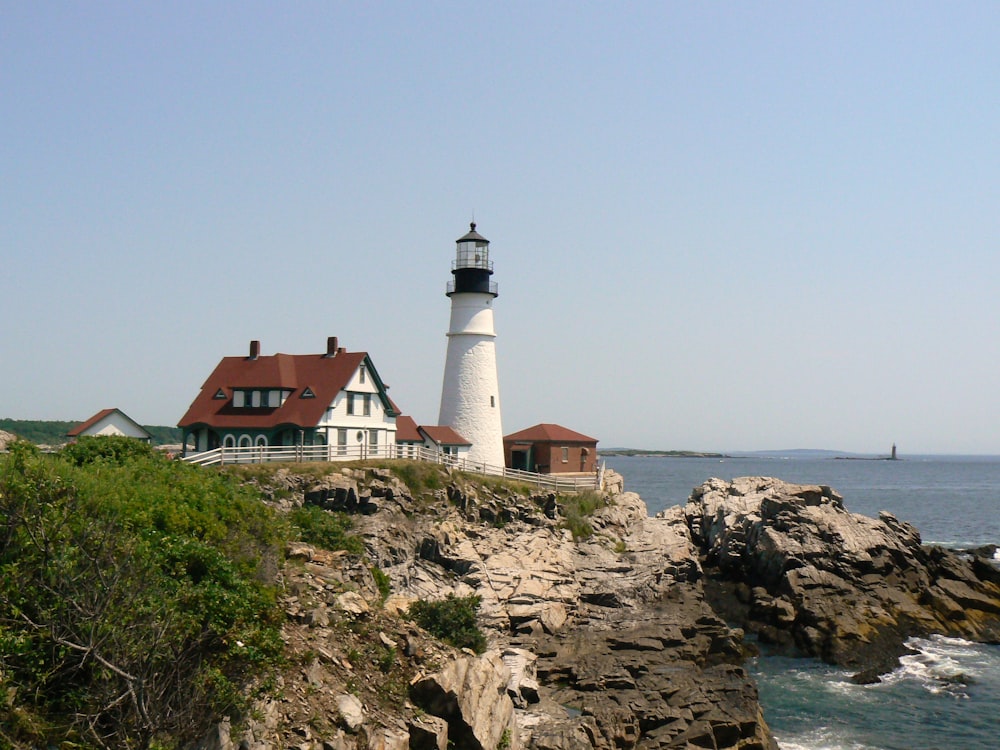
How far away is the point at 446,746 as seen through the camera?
1583 cm

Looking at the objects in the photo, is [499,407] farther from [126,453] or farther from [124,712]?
[124,712]

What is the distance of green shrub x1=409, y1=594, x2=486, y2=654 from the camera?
908 inches

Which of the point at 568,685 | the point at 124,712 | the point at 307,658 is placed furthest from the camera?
the point at 568,685

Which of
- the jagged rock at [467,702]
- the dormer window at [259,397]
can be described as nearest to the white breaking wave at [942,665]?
the jagged rock at [467,702]

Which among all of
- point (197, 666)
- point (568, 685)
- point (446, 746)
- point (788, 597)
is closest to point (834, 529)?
point (788, 597)

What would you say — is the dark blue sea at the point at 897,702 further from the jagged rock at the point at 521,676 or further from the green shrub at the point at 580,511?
the green shrub at the point at 580,511

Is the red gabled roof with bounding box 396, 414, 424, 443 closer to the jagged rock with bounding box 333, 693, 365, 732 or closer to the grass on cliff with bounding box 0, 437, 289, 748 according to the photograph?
the grass on cliff with bounding box 0, 437, 289, 748

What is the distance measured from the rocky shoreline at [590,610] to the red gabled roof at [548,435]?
4325mm

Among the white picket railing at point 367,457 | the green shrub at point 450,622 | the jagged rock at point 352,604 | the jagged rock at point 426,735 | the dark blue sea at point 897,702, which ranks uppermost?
the white picket railing at point 367,457

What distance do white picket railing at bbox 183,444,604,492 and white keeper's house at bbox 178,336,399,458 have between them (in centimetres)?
16

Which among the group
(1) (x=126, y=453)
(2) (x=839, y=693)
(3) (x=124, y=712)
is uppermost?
(1) (x=126, y=453)

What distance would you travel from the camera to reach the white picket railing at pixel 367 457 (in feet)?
116

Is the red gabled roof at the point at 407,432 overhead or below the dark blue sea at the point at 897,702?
overhead

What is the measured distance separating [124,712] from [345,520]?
60.8ft
